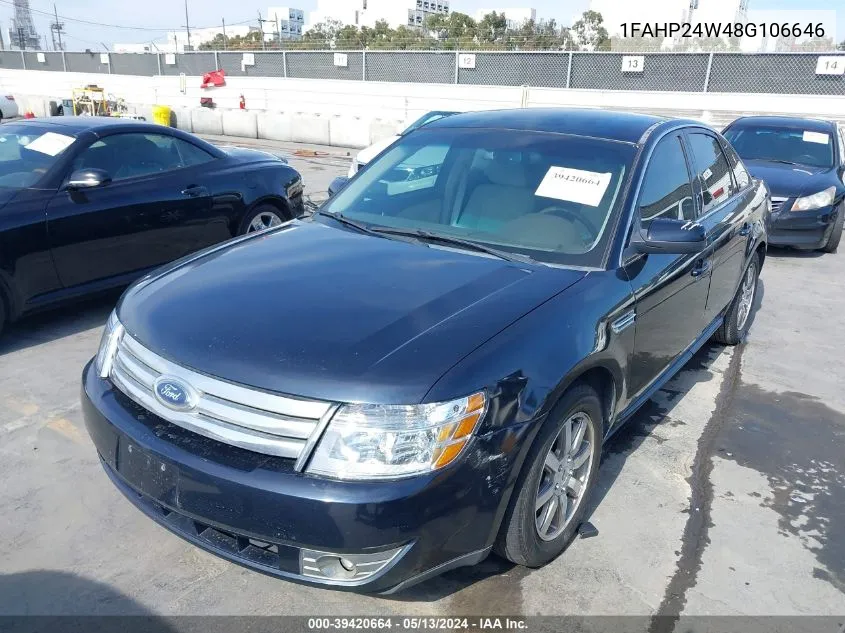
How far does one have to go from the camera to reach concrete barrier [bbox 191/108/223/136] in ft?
66.0

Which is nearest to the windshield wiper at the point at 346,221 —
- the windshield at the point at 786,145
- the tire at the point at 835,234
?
the tire at the point at 835,234

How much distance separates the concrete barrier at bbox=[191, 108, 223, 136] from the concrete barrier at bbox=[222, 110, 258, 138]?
0.69 ft

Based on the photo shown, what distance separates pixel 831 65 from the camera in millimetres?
16812

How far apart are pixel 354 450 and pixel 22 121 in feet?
16.5

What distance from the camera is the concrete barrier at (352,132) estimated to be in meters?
18.3

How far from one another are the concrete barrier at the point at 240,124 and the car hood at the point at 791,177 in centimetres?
1471

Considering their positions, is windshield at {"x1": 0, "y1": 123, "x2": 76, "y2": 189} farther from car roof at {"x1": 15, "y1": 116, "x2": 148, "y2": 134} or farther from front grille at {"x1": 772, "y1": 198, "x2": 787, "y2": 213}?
front grille at {"x1": 772, "y1": 198, "x2": 787, "y2": 213}

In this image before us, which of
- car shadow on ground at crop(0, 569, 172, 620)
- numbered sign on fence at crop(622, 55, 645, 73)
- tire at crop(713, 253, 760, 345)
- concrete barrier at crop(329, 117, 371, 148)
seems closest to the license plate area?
car shadow on ground at crop(0, 569, 172, 620)

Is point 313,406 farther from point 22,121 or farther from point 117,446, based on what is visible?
point 22,121

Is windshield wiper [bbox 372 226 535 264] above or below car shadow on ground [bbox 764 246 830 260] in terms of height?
above

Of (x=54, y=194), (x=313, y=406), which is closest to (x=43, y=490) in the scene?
(x=313, y=406)

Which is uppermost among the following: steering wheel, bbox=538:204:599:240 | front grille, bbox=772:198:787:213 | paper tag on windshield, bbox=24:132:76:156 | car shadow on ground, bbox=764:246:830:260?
paper tag on windshield, bbox=24:132:76:156

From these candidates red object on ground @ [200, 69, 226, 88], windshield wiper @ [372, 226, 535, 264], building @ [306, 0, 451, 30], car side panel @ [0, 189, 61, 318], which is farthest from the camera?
building @ [306, 0, 451, 30]

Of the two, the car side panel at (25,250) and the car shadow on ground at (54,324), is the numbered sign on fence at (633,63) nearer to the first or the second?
the car shadow on ground at (54,324)
